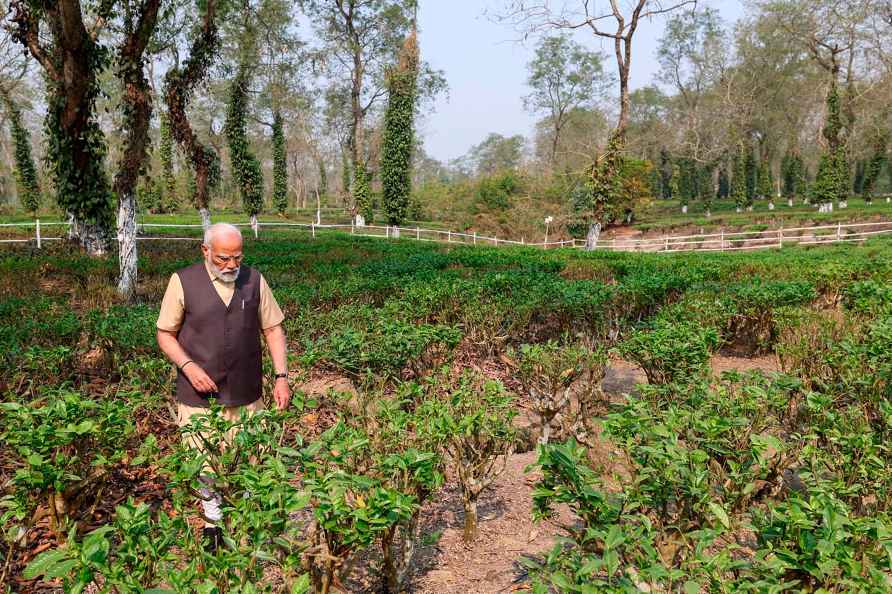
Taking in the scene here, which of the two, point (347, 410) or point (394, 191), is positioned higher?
point (394, 191)

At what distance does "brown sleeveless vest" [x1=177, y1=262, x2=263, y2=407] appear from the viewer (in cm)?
323

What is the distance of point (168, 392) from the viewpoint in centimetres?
463

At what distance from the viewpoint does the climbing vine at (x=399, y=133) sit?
3344cm

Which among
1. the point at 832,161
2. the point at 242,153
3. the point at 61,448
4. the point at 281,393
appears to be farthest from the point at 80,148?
the point at 832,161

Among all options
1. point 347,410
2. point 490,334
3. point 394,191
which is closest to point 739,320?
point 490,334

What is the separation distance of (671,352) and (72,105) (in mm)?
11032

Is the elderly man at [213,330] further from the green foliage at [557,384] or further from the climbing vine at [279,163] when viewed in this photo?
the climbing vine at [279,163]

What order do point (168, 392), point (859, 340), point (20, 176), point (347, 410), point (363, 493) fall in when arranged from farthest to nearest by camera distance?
point (20, 176), point (859, 340), point (168, 392), point (347, 410), point (363, 493)

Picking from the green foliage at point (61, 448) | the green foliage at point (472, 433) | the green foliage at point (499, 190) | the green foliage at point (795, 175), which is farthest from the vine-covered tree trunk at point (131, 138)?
the green foliage at point (795, 175)

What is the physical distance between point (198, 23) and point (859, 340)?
1397 cm

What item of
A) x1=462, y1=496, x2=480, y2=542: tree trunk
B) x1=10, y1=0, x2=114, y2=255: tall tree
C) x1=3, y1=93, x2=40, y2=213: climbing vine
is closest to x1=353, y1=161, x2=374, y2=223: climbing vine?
x1=3, y1=93, x2=40, y2=213: climbing vine

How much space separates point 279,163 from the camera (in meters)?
40.1

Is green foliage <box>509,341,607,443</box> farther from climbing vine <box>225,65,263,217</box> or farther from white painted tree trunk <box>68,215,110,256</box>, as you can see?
climbing vine <box>225,65,263,217</box>

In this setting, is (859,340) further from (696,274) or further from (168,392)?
(168,392)
